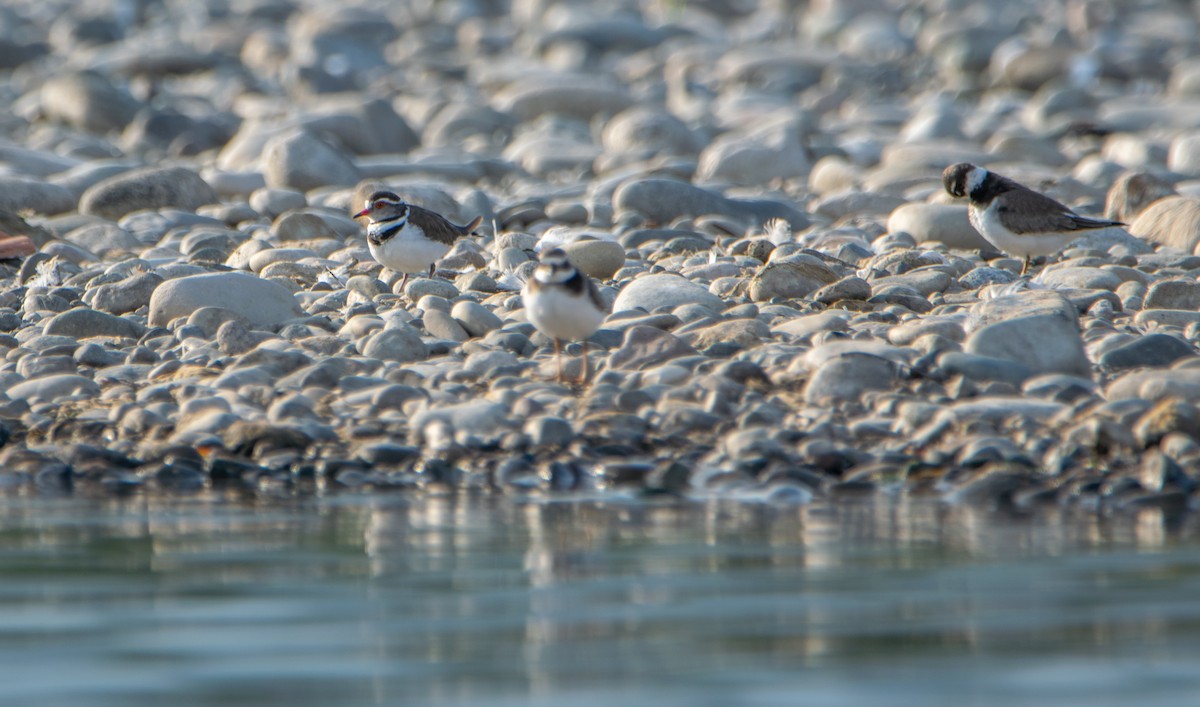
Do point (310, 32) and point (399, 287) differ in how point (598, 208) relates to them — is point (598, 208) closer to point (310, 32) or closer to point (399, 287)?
point (399, 287)

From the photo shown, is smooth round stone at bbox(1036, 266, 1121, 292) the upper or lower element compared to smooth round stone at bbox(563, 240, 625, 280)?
lower

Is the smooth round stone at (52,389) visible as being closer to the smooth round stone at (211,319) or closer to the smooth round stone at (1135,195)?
the smooth round stone at (211,319)

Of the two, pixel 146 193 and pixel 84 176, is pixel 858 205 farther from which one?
pixel 84 176

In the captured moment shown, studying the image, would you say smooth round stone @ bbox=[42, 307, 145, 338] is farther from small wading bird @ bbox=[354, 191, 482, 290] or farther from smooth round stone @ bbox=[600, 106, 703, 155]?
smooth round stone @ bbox=[600, 106, 703, 155]

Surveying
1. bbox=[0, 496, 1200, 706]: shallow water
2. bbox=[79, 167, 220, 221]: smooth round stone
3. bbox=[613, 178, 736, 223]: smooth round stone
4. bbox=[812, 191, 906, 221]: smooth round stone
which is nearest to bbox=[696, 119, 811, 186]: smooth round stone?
bbox=[812, 191, 906, 221]: smooth round stone

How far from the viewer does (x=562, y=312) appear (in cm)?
848

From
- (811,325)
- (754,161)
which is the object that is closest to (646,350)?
(811,325)

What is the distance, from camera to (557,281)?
848cm

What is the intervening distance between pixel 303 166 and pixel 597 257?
4.93 meters

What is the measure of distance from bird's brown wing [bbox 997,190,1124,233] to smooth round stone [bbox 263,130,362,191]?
6.66 m

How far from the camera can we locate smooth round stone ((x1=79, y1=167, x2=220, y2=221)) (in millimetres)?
14070

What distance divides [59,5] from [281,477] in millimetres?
31389

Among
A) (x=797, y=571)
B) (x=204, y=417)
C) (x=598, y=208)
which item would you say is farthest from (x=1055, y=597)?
(x=598, y=208)

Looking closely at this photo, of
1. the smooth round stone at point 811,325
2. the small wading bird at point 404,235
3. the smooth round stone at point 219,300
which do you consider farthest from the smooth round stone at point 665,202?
the smooth round stone at point 219,300
